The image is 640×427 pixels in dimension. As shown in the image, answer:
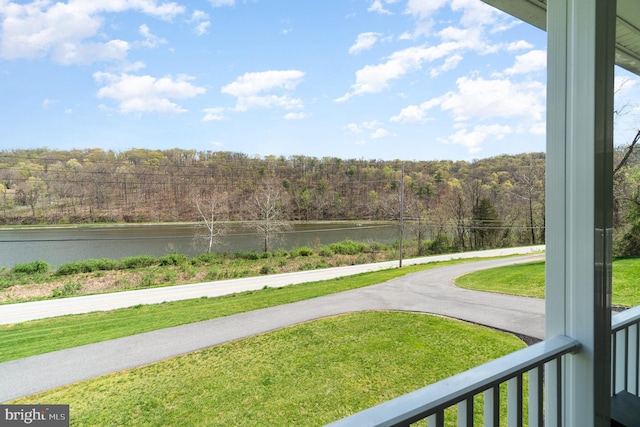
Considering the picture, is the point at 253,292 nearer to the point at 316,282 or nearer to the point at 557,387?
the point at 316,282

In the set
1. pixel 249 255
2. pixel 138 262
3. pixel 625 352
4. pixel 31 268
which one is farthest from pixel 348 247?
pixel 31 268

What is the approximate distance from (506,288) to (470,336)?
0.47 metres

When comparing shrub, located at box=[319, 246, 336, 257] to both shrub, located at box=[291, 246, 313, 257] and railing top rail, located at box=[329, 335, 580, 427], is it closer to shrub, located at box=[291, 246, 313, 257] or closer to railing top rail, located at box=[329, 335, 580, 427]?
shrub, located at box=[291, 246, 313, 257]

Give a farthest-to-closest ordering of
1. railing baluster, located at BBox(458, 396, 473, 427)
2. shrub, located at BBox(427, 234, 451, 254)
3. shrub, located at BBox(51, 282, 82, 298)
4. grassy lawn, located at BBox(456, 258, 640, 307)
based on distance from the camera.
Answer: shrub, located at BBox(427, 234, 451, 254), grassy lawn, located at BBox(456, 258, 640, 307), shrub, located at BBox(51, 282, 82, 298), railing baluster, located at BBox(458, 396, 473, 427)

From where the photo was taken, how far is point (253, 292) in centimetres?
180

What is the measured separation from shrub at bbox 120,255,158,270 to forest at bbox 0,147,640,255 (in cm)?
21

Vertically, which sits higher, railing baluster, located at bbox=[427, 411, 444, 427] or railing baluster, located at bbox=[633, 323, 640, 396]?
railing baluster, located at bbox=[427, 411, 444, 427]

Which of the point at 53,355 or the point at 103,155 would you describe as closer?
the point at 53,355

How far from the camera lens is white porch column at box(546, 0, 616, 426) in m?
1.00

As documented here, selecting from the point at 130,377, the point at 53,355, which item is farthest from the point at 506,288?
the point at 53,355

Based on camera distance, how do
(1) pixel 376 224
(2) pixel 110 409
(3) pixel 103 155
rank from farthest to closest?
(1) pixel 376 224 → (3) pixel 103 155 → (2) pixel 110 409

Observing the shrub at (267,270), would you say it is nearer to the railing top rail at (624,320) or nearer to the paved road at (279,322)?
the paved road at (279,322)

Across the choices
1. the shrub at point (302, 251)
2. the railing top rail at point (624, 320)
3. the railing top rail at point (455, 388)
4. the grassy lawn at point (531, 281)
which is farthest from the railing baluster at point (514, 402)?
the shrub at point (302, 251)

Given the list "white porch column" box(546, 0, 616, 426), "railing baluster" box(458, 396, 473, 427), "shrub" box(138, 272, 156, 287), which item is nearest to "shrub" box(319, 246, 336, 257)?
"shrub" box(138, 272, 156, 287)
